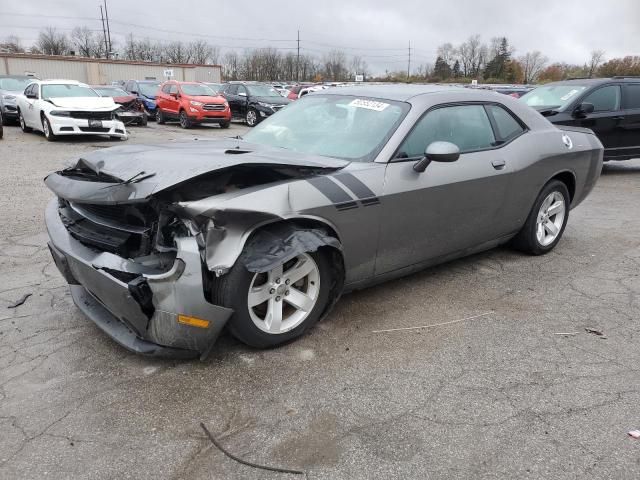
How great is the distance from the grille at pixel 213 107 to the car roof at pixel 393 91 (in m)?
14.6

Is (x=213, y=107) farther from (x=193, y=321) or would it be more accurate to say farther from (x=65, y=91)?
(x=193, y=321)

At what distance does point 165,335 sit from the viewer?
279 cm

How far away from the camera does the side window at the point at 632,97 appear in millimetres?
9578

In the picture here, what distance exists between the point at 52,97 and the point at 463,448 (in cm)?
1423

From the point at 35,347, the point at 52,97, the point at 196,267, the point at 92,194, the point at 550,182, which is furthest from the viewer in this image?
the point at 52,97

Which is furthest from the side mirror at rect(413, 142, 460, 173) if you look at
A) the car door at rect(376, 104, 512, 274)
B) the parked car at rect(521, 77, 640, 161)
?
the parked car at rect(521, 77, 640, 161)

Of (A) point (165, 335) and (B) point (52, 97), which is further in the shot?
(B) point (52, 97)

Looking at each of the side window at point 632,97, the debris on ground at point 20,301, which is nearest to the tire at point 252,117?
the side window at point 632,97

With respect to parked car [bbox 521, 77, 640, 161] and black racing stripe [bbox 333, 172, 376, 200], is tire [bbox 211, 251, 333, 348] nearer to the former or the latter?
black racing stripe [bbox 333, 172, 376, 200]

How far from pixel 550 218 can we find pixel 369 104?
93.2 inches

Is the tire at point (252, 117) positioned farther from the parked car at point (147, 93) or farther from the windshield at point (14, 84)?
the windshield at point (14, 84)

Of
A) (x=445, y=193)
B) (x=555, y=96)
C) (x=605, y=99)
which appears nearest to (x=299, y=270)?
(x=445, y=193)

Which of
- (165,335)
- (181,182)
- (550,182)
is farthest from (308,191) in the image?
(550,182)

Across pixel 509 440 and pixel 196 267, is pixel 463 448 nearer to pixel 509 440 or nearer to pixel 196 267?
pixel 509 440
